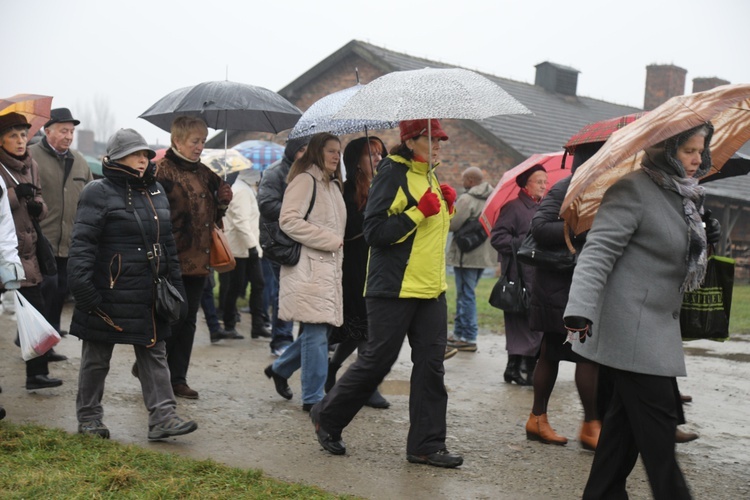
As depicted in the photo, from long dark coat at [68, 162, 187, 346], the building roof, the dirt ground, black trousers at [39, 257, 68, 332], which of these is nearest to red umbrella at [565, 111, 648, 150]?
the dirt ground

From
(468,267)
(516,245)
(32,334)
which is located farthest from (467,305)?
(32,334)

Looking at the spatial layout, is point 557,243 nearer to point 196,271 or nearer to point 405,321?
point 405,321

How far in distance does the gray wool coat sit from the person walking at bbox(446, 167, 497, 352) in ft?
19.2

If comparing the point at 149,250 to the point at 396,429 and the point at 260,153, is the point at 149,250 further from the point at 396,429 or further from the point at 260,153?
the point at 260,153

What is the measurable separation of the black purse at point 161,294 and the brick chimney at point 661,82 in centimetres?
3158

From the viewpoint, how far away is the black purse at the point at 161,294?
5598 millimetres

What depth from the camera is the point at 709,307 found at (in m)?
4.39

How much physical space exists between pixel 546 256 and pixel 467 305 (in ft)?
13.9

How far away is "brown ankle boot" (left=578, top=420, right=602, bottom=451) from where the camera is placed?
18.9 feet

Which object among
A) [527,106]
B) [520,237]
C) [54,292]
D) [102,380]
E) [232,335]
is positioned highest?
[527,106]

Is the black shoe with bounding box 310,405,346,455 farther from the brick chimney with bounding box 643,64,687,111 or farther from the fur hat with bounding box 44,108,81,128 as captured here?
the brick chimney with bounding box 643,64,687,111

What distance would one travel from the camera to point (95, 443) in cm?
536

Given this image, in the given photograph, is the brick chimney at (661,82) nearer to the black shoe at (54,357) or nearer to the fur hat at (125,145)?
the black shoe at (54,357)

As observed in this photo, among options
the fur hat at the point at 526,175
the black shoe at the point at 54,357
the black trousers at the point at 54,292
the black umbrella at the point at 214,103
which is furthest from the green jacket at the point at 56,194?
the fur hat at the point at 526,175
